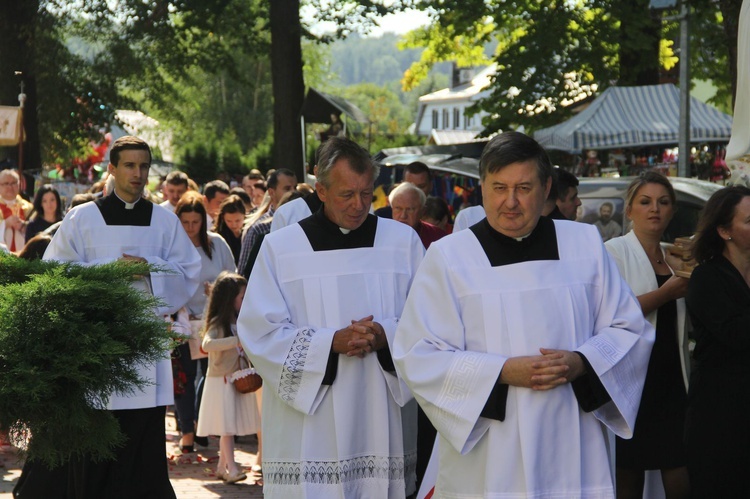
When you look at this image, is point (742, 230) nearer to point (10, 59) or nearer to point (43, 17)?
point (10, 59)

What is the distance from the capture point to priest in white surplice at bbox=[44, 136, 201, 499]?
7152 mm

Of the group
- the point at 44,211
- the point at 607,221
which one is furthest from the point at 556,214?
the point at 44,211

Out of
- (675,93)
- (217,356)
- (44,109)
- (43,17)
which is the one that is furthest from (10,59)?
(217,356)

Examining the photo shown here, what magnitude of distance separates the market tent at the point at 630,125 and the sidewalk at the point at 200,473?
853 centimetres

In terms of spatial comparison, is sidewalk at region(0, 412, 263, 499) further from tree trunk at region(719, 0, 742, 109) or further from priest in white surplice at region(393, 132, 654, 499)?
tree trunk at region(719, 0, 742, 109)

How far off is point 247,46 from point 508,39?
5.29 m

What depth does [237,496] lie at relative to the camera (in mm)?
8750

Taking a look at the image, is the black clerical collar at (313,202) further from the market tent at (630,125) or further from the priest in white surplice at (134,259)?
the market tent at (630,125)

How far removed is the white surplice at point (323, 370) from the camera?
5785 millimetres

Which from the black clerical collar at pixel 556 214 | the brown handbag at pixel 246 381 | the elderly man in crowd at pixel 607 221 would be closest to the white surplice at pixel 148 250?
the brown handbag at pixel 246 381

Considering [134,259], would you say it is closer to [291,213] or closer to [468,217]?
[291,213]

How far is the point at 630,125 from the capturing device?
60.0 feet

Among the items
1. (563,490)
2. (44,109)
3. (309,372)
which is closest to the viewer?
(563,490)

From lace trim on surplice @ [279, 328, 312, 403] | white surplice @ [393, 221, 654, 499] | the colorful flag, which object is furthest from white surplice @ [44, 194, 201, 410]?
the colorful flag
